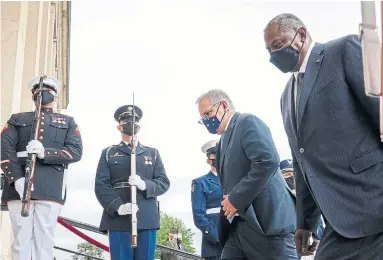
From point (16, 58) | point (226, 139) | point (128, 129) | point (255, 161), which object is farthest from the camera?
point (16, 58)

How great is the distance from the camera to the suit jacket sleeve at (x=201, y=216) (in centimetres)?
709

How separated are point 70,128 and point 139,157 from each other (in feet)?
2.92

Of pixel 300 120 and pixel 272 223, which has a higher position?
pixel 300 120

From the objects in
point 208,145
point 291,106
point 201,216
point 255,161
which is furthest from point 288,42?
point 208,145

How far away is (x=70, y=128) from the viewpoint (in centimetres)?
589

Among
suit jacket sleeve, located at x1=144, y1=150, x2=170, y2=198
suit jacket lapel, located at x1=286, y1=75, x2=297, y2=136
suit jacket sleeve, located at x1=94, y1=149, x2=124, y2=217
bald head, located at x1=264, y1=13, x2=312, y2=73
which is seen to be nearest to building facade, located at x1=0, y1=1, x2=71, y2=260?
suit jacket sleeve, located at x1=94, y1=149, x2=124, y2=217

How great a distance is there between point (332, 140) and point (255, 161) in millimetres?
1402

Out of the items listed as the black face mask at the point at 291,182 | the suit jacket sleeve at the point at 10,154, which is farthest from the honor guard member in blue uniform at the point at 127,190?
the black face mask at the point at 291,182

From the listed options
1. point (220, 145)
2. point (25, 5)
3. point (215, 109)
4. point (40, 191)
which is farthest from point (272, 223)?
point (25, 5)

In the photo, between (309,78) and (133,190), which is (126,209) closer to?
(133,190)

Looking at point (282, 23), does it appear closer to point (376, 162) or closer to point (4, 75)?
point (376, 162)

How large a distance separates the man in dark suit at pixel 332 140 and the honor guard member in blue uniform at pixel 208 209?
3945 millimetres

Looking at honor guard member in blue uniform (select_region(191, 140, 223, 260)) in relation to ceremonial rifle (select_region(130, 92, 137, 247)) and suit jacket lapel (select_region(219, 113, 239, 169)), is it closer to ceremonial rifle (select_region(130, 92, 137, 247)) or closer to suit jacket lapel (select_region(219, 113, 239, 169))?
ceremonial rifle (select_region(130, 92, 137, 247))

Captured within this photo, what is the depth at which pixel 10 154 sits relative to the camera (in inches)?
213
